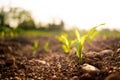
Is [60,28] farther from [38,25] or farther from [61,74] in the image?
[61,74]

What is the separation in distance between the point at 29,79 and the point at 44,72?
27 centimetres

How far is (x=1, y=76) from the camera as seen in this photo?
2.44 meters

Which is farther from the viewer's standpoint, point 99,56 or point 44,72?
point 99,56

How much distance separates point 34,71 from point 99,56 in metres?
0.95

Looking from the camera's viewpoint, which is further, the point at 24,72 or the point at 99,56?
the point at 99,56

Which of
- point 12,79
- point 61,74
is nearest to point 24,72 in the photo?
point 12,79

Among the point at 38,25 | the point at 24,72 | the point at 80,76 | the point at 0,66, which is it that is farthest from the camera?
the point at 38,25

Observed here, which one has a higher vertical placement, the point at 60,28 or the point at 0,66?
the point at 60,28

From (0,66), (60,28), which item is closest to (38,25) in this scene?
(60,28)

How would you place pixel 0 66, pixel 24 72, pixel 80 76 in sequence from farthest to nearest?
1. pixel 0 66
2. pixel 24 72
3. pixel 80 76

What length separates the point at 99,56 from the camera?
2752mm

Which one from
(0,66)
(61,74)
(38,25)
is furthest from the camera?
(38,25)

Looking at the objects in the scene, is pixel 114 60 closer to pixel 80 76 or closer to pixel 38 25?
pixel 80 76

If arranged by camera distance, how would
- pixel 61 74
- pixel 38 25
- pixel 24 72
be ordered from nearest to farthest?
pixel 61 74
pixel 24 72
pixel 38 25
